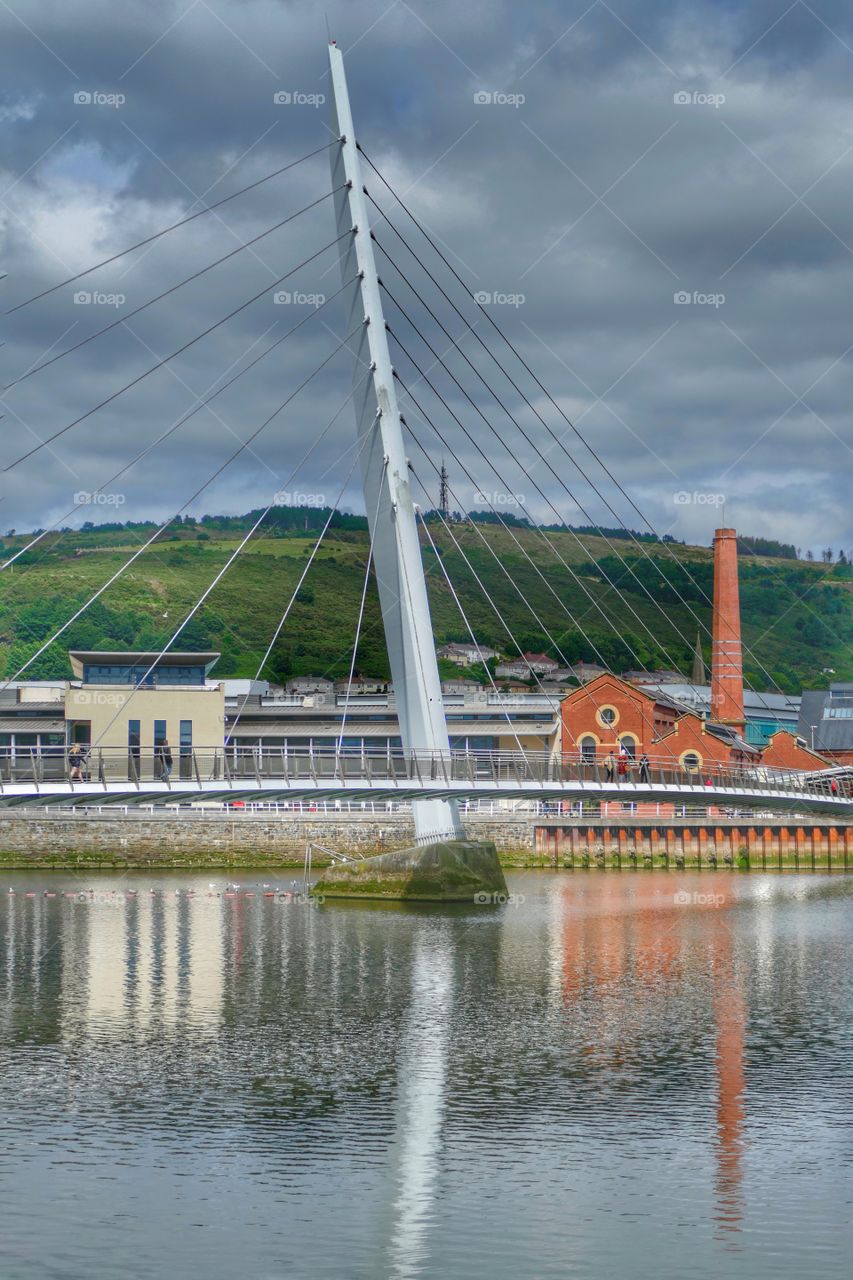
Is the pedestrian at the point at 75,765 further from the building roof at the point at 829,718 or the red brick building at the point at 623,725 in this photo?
the building roof at the point at 829,718

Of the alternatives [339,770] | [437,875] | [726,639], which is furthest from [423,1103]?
[726,639]

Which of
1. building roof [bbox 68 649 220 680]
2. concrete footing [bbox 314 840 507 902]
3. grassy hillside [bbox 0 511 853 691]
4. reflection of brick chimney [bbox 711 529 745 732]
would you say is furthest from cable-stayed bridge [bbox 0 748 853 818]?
grassy hillside [bbox 0 511 853 691]

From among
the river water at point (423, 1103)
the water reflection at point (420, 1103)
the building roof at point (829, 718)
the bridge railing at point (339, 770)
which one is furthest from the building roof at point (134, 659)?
the building roof at point (829, 718)

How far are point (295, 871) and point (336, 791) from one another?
85.5ft

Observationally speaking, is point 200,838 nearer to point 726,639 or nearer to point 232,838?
point 232,838

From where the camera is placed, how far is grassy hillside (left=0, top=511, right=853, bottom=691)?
10250 centimetres

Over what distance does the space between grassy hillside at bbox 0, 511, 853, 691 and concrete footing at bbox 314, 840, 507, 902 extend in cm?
4281

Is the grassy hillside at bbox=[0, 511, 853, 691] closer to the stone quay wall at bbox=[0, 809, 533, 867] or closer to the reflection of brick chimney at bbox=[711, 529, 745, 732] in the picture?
the reflection of brick chimney at bbox=[711, 529, 745, 732]

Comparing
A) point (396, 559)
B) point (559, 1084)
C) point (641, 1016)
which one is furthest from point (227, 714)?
point (559, 1084)

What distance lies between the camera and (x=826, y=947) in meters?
33.8

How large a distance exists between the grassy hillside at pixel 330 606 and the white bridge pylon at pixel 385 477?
45717 mm

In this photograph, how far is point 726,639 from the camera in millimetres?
74812

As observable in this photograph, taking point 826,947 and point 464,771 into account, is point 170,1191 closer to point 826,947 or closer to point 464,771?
point 464,771

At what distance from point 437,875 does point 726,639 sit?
39850 millimetres
